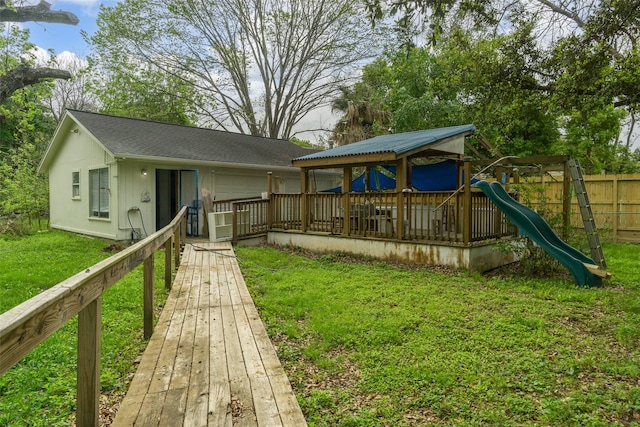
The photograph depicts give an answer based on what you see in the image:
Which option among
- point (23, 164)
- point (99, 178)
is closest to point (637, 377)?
point (99, 178)

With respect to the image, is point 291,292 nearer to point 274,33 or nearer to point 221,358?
point 221,358

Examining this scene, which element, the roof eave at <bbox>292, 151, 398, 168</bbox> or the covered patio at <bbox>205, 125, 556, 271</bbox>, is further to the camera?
the roof eave at <bbox>292, 151, 398, 168</bbox>

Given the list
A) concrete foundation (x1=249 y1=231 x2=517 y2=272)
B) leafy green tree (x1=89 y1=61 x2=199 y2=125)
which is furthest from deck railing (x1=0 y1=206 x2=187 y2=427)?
leafy green tree (x1=89 y1=61 x2=199 y2=125)

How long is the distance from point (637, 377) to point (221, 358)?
315cm

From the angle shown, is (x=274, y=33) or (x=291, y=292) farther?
(x=274, y=33)

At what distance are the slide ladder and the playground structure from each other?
0.02 metres

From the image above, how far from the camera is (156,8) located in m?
18.3

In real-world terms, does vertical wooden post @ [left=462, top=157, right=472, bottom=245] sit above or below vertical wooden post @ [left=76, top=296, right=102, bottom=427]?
above

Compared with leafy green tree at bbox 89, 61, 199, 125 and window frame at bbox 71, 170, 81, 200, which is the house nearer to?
window frame at bbox 71, 170, 81, 200

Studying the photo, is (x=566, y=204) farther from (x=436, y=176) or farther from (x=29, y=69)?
(x=29, y=69)

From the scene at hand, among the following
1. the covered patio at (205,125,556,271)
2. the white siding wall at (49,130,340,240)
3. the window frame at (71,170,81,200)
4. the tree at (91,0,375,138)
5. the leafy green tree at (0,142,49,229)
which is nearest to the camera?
the covered patio at (205,125,556,271)

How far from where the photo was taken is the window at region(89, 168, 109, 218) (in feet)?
33.8

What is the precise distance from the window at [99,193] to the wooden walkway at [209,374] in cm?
723

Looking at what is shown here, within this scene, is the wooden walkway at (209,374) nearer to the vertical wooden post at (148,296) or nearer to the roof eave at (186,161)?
the vertical wooden post at (148,296)
